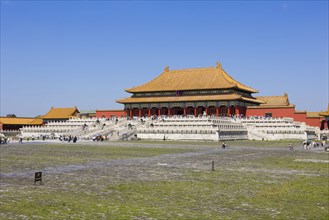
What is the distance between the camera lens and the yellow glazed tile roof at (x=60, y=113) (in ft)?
336

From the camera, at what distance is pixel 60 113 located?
342 feet

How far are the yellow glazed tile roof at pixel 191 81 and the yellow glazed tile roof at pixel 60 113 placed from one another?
18.9m

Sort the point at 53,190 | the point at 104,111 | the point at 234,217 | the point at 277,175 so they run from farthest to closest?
the point at 104,111
the point at 277,175
the point at 53,190
the point at 234,217

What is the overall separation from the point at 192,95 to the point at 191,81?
5.65m

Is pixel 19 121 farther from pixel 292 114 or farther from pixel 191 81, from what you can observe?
pixel 292 114

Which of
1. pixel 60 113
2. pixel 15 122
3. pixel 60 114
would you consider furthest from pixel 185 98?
pixel 15 122

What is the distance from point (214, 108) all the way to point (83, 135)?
31.6m

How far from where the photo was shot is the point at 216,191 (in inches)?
603

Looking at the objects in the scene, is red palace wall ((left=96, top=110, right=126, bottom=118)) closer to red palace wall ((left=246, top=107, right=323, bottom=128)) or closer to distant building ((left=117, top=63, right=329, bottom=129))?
distant building ((left=117, top=63, right=329, bottom=129))

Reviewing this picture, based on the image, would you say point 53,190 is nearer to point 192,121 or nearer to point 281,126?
point 192,121

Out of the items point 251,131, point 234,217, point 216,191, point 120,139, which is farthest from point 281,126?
point 234,217

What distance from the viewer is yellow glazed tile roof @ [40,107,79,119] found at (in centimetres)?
10247

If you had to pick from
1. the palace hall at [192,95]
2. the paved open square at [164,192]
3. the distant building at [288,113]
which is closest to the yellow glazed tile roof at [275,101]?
the palace hall at [192,95]

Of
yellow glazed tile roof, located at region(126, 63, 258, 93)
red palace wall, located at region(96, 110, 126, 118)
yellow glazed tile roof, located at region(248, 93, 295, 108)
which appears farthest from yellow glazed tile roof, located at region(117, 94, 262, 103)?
yellow glazed tile roof, located at region(248, 93, 295, 108)
